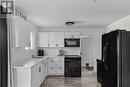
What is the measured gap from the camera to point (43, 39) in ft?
24.5

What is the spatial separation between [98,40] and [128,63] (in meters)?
6.79

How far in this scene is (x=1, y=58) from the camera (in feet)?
10.5

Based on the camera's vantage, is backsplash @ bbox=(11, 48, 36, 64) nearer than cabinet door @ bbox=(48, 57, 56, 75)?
Yes

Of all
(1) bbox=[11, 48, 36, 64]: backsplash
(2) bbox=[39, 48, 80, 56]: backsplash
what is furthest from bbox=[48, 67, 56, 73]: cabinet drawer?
(1) bbox=[11, 48, 36, 64]: backsplash

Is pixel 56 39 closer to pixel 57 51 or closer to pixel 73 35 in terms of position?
pixel 57 51

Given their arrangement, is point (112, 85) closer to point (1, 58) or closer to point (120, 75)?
point (120, 75)

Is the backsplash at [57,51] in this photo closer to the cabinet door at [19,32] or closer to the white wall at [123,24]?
the white wall at [123,24]

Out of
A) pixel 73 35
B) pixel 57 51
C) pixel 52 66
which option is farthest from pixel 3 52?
pixel 57 51

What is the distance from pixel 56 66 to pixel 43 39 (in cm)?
152

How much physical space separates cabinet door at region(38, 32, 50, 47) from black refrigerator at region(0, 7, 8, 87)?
4.12 meters

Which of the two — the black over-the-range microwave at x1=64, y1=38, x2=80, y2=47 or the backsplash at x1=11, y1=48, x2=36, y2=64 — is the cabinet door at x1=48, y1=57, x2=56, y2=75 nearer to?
the black over-the-range microwave at x1=64, y1=38, x2=80, y2=47

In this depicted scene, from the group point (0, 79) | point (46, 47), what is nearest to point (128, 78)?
point (0, 79)

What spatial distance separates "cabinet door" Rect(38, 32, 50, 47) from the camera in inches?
294

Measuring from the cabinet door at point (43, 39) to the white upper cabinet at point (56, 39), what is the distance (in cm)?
21
